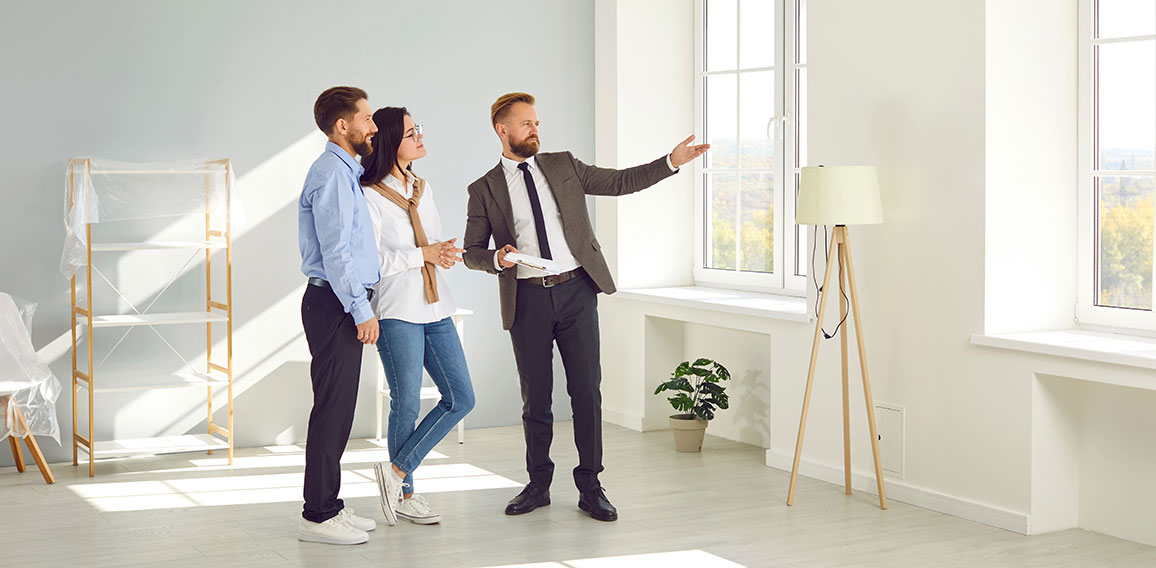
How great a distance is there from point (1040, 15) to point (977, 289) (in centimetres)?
105

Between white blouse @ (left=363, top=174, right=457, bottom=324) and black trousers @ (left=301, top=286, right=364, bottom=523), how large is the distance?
0.70 ft

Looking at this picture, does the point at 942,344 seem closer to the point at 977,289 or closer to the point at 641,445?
the point at 977,289

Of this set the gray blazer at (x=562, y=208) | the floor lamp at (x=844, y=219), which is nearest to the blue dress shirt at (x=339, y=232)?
the gray blazer at (x=562, y=208)

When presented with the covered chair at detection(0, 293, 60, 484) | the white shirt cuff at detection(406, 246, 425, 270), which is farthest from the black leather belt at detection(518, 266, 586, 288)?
the covered chair at detection(0, 293, 60, 484)

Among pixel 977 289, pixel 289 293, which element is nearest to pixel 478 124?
pixel 289 293

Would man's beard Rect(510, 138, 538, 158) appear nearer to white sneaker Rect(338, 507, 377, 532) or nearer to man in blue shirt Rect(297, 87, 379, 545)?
man in blue shirt Rect(297, 87, 379, 545)

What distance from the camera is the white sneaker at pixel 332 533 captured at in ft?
13.5

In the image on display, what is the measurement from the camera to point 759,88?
240 inches

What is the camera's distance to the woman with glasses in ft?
13.6

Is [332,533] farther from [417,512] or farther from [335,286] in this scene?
[335,286]

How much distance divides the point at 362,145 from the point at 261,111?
205 centimetres

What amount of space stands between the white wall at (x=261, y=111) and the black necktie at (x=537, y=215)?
80.4 inches

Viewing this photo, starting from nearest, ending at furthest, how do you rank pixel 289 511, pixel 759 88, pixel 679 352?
pixel 289 511 < pixel 759 88 < pixel 679 352

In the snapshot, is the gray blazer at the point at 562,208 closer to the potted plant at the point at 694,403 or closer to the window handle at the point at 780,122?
the potted plant at the point at 694,403
